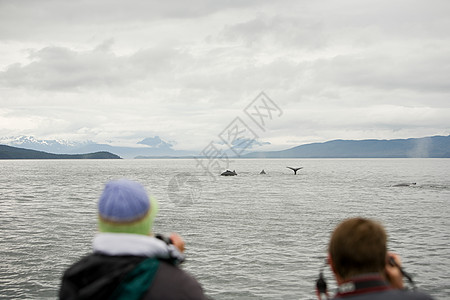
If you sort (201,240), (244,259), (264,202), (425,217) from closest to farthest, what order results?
1. (244,259)
2. (201,240)
3. (425,217)
4. (264,202)

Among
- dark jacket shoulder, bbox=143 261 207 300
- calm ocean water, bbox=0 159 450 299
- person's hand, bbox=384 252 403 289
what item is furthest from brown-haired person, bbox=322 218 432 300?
calm ocean water, bbox=0 159 450 299

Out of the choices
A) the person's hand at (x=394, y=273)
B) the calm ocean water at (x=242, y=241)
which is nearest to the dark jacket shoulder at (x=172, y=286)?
the person's hand at (x=394, y=273)

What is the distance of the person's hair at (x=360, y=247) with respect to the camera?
134 inches

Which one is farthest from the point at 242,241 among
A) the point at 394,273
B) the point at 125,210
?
the point at 125,210

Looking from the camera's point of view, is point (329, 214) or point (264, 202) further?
point (264, 202)

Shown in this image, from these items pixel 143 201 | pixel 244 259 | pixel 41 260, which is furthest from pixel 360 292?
pixel 41 260

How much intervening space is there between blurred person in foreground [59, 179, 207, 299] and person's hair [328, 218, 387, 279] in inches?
45.1

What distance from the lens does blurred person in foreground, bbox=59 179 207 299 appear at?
3.37 meters

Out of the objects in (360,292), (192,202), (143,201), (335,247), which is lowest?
(192,202)

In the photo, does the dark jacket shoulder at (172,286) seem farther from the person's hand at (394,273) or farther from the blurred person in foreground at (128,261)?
the person's hand at (394,273)

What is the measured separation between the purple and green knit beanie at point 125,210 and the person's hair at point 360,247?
1.55 m

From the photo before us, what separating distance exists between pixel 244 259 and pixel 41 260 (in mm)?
8971

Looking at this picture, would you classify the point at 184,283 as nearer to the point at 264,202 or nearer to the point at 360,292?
the point at 360,292

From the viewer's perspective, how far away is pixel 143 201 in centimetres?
367
